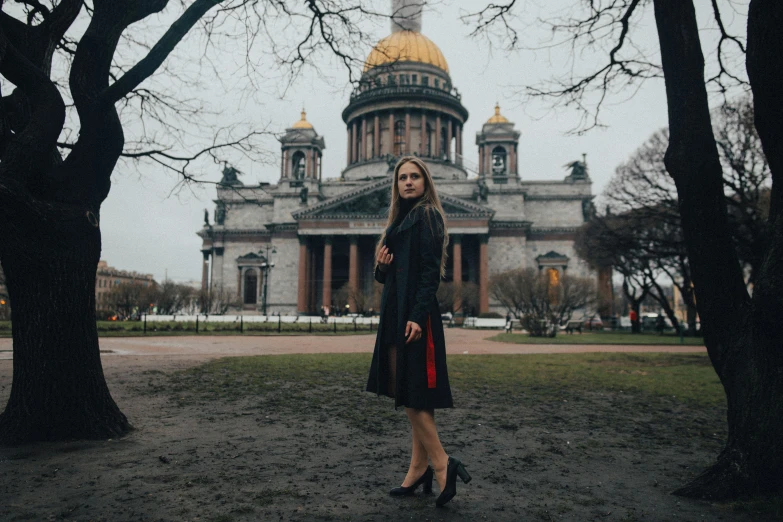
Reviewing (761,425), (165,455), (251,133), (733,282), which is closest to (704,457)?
(761,425)

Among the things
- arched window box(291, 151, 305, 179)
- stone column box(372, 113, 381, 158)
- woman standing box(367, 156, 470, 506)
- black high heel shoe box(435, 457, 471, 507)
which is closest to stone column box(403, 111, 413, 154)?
stone column box(372, 113, 381, 158)

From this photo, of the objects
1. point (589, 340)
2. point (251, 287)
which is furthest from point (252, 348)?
point (251, 287)

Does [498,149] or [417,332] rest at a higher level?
[498,149]

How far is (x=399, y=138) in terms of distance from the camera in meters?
66.7

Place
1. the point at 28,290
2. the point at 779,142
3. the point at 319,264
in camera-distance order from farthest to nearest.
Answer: the point at 319,264 → the point at 28,290 → the point at 779,142

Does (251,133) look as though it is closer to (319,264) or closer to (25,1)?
(25,1)

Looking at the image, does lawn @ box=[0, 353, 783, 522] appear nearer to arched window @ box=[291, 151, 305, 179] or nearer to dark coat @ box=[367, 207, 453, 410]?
dark coat @ box=[367, 207, 453, 410]

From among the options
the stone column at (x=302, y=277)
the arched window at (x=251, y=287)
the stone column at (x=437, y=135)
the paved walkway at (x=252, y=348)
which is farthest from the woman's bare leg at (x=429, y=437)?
the stone column at (x=437, y=135)

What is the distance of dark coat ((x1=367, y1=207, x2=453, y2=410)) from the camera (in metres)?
4.01

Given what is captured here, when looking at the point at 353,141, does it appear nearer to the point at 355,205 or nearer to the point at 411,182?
the point at 355,205

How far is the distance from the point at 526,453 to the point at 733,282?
2.22 meters

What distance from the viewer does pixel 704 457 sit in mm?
5184

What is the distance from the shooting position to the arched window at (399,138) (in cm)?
6616

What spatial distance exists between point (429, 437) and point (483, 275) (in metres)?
50.3
